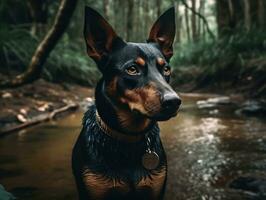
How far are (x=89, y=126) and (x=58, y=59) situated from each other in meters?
11.6

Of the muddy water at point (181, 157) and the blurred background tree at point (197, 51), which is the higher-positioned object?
the blurred background tree at point (197, 51)

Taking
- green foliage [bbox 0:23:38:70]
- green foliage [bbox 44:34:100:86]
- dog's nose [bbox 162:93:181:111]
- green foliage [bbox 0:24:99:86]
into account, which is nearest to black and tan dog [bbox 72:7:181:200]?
dog's nose [bbox 162:93:181:111]

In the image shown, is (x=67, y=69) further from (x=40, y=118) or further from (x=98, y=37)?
(x=98, y=37)

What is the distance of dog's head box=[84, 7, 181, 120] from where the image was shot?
9.75ft

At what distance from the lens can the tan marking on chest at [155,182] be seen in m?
3.34

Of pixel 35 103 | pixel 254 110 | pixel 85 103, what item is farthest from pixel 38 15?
pixel 254 110

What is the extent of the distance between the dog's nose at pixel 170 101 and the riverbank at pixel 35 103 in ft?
19.0

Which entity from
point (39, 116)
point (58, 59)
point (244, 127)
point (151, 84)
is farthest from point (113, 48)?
point (58, 59)

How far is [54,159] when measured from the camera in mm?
6516

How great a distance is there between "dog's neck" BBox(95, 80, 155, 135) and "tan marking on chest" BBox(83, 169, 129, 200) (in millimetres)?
352

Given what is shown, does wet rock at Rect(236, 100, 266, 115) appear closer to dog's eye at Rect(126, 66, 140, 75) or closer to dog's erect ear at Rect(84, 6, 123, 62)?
dog's erect ear at Rect(84, 6, 123, 62)

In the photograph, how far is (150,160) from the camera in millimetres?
3396

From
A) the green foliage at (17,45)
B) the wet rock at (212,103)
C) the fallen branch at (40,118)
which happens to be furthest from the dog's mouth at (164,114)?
the green foliage at (17,45)

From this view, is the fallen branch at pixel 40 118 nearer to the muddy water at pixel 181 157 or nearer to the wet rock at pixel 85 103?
the muddy water at pixel 181 157
